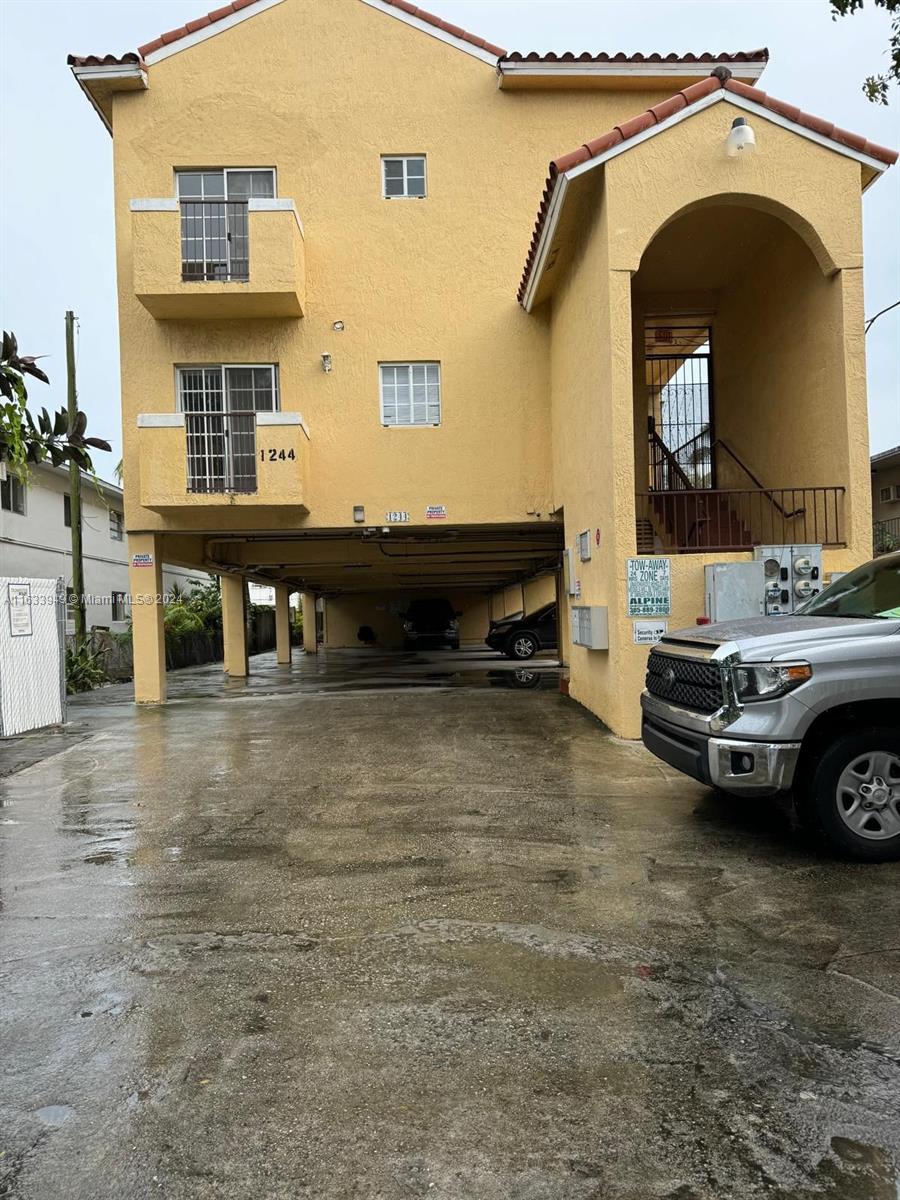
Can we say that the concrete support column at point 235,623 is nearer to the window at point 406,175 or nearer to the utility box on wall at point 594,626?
the window at point 406,175

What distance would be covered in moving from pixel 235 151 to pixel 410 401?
189 inches

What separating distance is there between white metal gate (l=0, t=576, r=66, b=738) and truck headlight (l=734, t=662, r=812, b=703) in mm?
9229

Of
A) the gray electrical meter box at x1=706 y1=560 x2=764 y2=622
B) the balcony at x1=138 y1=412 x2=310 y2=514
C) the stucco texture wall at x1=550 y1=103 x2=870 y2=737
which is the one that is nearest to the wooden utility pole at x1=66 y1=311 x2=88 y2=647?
the balcony at x1=138 y1=412 x2=310 y2=514

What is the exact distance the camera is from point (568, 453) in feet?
40.7

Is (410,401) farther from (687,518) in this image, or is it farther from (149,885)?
(149,885)

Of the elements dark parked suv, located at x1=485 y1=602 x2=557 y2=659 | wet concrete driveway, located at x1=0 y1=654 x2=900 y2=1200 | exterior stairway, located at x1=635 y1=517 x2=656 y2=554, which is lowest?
wet concrete driveway, located at x1=0 y1=654 x2=900 y2=1200

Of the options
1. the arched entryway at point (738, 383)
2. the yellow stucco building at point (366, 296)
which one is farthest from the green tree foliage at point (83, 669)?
the arched entryway at point (738, 383)

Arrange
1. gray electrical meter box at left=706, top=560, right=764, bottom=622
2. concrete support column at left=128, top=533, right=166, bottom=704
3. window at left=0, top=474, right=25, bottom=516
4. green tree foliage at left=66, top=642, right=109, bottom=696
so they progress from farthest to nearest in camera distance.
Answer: window at left=0, top=474, right=25, bottom=516
green tree foliage at left=66, top=642, right=109, bottom=696
concrete support column at left=128, top=533, right=166, bottom=704
gray electrical meter box at left=706, top=560, right=764, bottom=622

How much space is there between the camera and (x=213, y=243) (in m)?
13.2

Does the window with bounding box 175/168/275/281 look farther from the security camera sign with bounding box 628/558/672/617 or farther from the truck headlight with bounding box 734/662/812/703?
the truck headlight with bounding box 734/662/812/703

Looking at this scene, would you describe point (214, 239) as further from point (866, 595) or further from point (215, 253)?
point (866, 595)

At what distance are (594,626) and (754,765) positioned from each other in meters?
5.05

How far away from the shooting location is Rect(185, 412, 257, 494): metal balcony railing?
43.9 ft

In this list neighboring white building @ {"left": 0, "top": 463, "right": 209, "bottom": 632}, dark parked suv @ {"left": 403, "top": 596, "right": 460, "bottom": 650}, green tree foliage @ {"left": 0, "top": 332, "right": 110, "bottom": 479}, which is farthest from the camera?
dark parked suv @ {"left": 403, "top": 596, "right": 460, "bottom": 650}
